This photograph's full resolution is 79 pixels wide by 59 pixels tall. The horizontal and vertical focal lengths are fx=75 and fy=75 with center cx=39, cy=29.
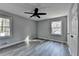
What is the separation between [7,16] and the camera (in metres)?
4.82

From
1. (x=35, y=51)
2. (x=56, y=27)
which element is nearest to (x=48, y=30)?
(x=56, y=27)

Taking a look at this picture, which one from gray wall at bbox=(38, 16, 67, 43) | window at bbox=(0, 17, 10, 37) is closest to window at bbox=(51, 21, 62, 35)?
gray wall at bbox=(38, 16, 67, 43)

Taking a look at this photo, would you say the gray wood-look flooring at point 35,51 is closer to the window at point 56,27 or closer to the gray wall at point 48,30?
the gray wall at point 48,30

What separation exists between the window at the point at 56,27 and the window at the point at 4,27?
161 inches

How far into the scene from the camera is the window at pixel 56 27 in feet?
21.6

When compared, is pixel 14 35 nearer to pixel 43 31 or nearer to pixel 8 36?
pixel 8 36

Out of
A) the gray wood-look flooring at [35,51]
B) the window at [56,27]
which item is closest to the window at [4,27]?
the gray wood-look flooring at [35,51]

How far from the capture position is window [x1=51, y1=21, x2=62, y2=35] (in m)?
6.59

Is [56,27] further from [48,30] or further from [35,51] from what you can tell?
[35,51]

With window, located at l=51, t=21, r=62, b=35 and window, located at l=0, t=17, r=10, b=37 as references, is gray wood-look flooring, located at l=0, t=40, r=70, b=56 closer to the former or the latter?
window, located at l=0, t=17, r=10, b=37

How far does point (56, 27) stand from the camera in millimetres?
6945

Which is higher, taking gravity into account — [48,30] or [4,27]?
[4,27]

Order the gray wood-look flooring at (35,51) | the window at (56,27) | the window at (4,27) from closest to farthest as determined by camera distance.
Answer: the gray wood-look flooring at (35,51)
the window at (4,27)
the window at (56,27)

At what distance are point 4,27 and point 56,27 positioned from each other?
4405 mm
